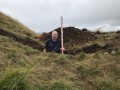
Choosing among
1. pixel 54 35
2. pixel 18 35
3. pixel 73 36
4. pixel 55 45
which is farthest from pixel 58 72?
pixel 73 36

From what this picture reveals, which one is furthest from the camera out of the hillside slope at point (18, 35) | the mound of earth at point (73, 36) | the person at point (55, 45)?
the mound of earth at point (73, 36)

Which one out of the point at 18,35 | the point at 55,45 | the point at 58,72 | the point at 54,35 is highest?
the point at 18,35

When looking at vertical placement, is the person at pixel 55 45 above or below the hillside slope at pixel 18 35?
below

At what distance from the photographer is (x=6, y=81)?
6.75 meters

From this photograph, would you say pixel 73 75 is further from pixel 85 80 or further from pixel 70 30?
pixel 70 30

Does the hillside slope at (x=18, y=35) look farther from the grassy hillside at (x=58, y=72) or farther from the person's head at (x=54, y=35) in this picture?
the grassy hillside at (x=58, y=72)

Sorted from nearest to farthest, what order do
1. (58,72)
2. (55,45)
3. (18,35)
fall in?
(58,72), (55,45), (18,35)

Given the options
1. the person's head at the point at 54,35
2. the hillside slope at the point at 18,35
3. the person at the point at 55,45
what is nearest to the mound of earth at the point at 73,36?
the hillside slope at the point at 18,35

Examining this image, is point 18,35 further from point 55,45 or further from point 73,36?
point 73,36

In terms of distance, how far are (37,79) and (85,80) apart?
4.75 feet

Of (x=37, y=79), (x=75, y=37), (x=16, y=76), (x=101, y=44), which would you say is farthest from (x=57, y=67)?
(x=75, y=37)

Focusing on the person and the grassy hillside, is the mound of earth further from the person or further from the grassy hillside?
the grassy hillside

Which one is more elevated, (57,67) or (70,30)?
(70,30)

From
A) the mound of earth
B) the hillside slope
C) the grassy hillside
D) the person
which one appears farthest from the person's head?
the mound of earth
